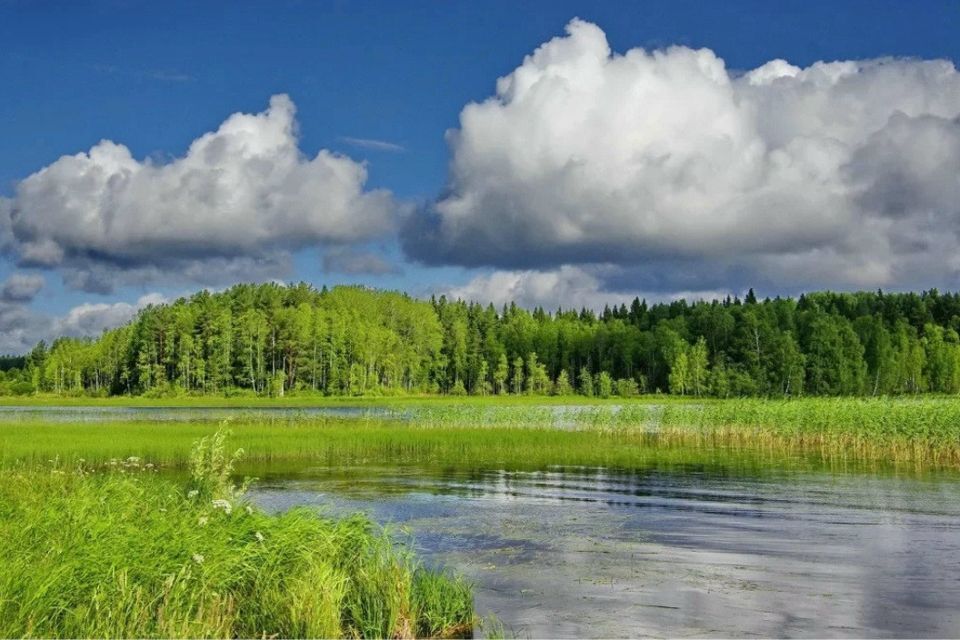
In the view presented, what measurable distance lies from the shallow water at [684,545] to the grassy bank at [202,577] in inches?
91.7

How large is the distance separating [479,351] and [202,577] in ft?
527

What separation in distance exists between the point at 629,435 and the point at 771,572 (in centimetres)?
3385

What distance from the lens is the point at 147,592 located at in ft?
33.6

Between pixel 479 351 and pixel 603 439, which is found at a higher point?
pixel 479 351

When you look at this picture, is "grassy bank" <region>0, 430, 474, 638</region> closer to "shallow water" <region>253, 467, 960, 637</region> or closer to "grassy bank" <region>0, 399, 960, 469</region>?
"shallow water" <region>253, 467, 960, 637</region>

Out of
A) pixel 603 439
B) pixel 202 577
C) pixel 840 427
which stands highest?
pixel 202 577

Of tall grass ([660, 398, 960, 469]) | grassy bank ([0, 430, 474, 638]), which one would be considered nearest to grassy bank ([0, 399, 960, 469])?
tall grass ([660, 398, 960, 469])

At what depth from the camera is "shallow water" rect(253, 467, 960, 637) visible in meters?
14.1

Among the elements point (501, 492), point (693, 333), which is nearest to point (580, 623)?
point (501, 492)

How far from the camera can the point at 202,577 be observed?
34.4ft

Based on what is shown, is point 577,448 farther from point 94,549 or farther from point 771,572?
point 94,549

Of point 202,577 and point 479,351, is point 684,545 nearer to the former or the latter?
point 202,577

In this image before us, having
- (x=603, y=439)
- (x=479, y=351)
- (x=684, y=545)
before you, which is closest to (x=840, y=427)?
(x=603, y=439)

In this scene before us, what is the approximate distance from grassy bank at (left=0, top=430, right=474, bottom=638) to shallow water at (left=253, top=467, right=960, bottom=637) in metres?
2.33
